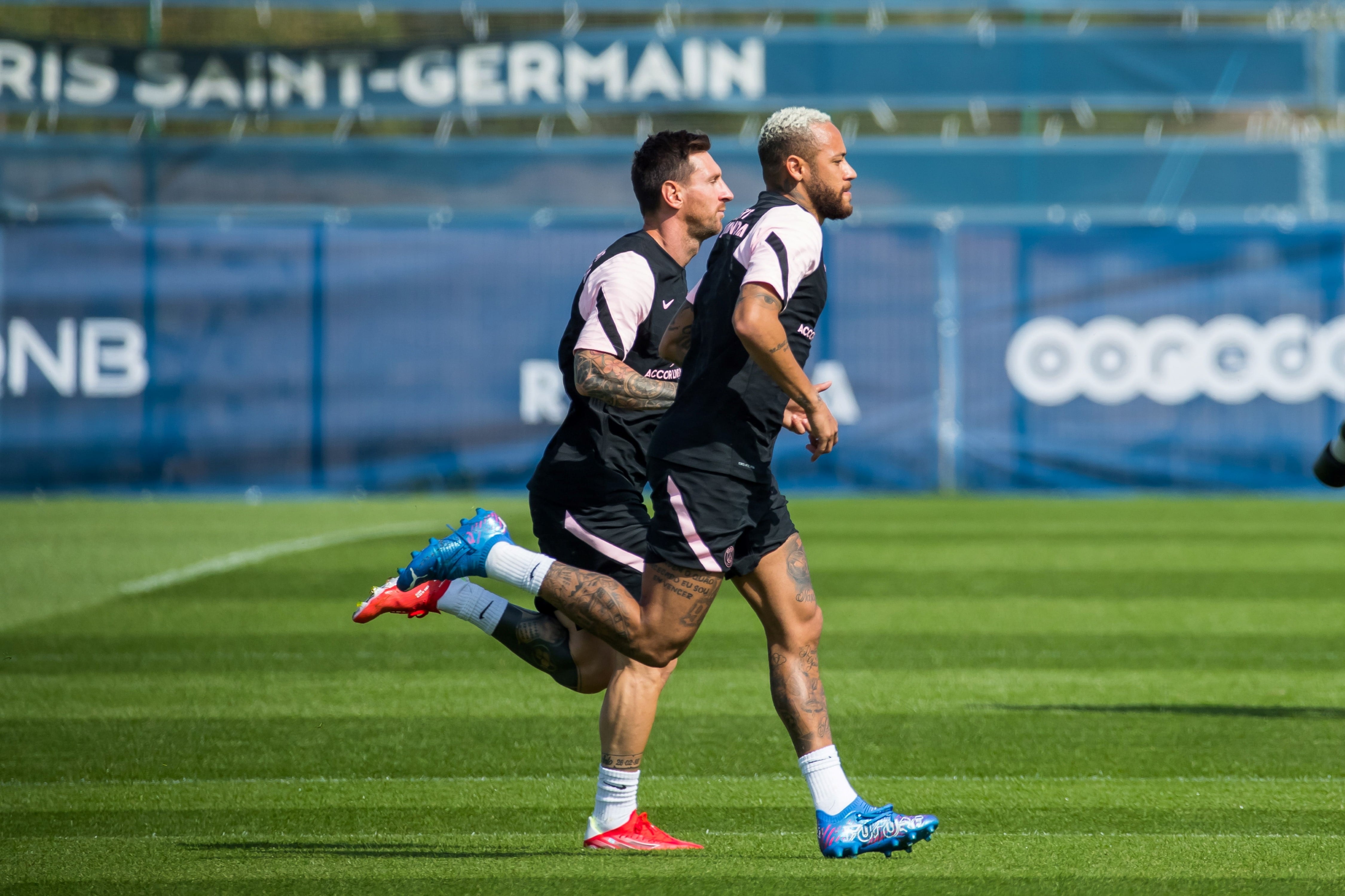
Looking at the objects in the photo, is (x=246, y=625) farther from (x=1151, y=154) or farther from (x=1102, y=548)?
(x=1151, y=154)

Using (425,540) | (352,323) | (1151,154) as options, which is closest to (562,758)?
(425,540)

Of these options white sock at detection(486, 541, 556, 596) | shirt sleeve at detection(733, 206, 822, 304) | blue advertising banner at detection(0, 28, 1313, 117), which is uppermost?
blue advertising banner at detection(0, 28, 1313, 117)

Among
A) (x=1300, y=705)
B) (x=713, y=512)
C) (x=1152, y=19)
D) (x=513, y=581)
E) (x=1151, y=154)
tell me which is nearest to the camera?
(x=713, y=512)

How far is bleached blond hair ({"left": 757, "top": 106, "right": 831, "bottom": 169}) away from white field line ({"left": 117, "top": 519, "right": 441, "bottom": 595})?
300 inches

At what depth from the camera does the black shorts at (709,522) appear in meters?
5.36

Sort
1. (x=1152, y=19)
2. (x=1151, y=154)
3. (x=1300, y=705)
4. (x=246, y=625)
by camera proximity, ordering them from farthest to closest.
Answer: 1. (x=1152, y=19)
2. (x=1151, y=154)
3. (x=246, y=625)
4. (x=1300, y=705)

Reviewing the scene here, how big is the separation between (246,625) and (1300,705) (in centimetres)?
591

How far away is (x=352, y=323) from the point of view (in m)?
18.6

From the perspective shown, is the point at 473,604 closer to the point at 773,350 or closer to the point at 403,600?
the point at 403,600

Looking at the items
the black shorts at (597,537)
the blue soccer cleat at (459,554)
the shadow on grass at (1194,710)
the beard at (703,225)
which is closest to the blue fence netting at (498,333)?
the shadow on grass at (1194,710)

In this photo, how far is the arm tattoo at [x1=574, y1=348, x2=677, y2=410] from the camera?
5.81 meters

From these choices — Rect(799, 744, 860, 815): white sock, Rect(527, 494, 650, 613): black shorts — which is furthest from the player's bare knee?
Rect(527, 494, 650, 613): black shorts

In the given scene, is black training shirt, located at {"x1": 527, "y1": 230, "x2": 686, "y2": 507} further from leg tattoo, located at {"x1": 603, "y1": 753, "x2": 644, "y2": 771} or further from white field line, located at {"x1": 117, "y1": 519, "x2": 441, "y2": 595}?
white field line, located at {"x1": 117, "y1": 519, "x2": 441, "y2": 595}

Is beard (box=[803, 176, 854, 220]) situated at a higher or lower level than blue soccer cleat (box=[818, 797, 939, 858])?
higher
